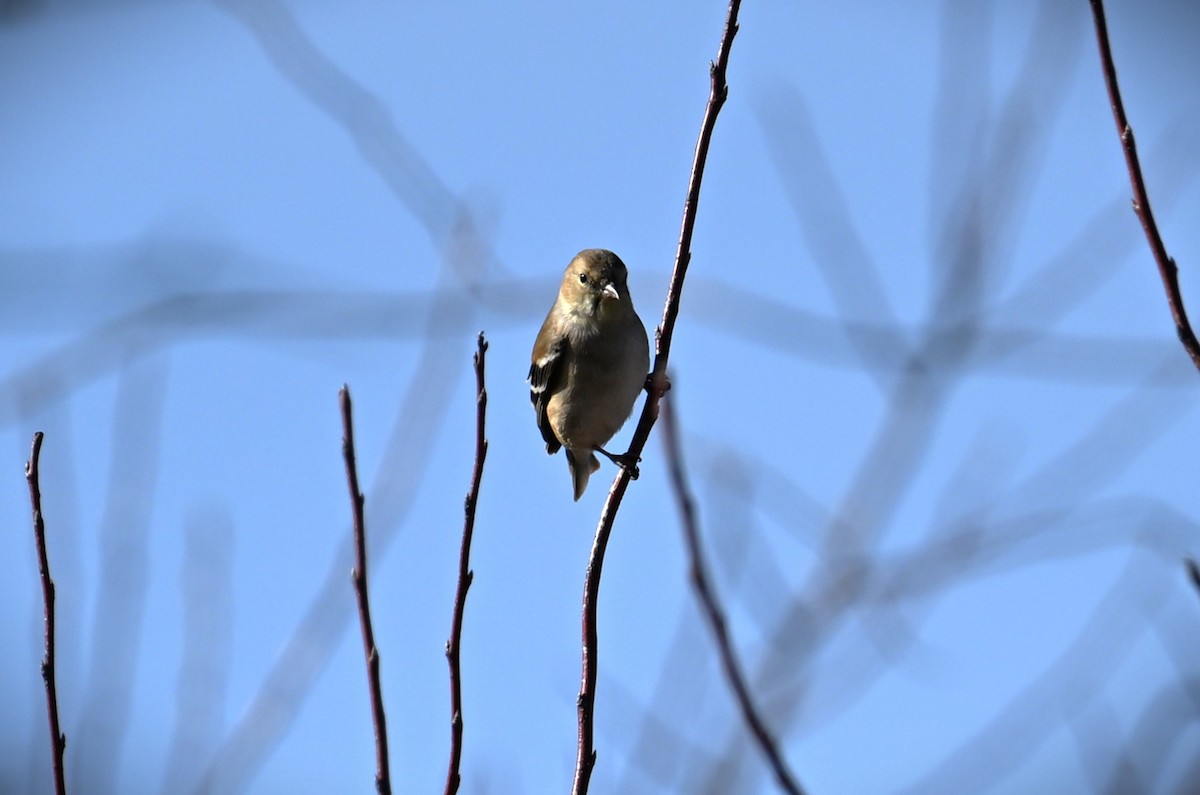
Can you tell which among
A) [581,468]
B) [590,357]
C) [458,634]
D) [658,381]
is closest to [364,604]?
[458,634]

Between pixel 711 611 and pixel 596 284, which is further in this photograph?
pixel 596 284

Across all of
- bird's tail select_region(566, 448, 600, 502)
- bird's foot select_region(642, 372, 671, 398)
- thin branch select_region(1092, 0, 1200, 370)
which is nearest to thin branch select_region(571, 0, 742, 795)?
bird's foot select_region(642, 372, 671, 398)

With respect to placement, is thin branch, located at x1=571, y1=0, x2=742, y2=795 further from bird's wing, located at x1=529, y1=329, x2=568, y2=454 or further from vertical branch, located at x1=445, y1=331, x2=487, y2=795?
bird's wing, located at x1=529, y1=329, x2=568, y2=454

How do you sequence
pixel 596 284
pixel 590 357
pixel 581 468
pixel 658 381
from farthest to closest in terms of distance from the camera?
pixel 581 468, pixel 596 284, pixel 590 357, pixel 658 381

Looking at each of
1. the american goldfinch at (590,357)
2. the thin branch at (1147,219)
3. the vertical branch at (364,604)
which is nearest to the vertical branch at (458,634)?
the vertical branch at (364,604)

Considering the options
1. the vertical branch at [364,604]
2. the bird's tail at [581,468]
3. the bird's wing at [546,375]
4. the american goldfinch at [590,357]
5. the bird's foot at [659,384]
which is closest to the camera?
the vertical branch at [364,604]

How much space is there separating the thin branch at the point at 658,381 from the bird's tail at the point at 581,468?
8.90 ft

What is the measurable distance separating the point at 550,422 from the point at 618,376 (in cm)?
53

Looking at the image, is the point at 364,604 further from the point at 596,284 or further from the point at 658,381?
the point at 596,284

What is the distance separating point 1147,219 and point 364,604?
1.36m

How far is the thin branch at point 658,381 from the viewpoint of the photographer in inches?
83.6

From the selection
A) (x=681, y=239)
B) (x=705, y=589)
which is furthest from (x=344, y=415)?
(x=681, y=239)

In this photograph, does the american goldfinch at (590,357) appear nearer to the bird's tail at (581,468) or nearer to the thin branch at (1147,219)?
the bird's tail at (581,468)

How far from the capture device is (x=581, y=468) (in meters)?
5.46
